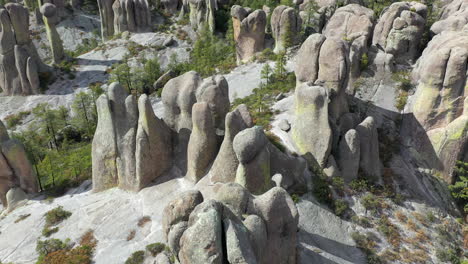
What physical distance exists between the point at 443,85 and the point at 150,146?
25.8 meters

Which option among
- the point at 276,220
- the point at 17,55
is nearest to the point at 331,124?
the point at 276,220

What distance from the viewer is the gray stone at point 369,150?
95.0ft

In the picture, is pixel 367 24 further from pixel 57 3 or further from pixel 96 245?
pixel 57 3

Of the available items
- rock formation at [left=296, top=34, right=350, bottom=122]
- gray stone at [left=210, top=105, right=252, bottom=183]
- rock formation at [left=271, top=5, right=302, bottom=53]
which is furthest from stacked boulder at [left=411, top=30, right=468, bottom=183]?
rock formation at [left=271, top=5, right=302, bottom=53]

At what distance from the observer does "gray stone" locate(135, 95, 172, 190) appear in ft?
90.8

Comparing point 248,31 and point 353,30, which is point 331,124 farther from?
point 248,31

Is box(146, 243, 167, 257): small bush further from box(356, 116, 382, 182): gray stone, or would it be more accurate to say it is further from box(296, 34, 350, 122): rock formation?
box(356, 116, 382, 182): gray stone

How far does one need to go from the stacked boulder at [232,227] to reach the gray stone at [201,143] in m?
10.1

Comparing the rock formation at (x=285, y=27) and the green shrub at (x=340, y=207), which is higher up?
the rock formation at (x=285, y=27)

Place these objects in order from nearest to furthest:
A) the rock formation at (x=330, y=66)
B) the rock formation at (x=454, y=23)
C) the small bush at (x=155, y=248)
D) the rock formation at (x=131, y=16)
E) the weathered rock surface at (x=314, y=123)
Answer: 1. the small bush at (x=155, y=248)
2. the weathered rock surface at (x=314, y=123)
3. the rock formation at (x=330, y=66)
4. the rock formation at (x=454, y=23)
5. the rock formation at (x=131, y=16)

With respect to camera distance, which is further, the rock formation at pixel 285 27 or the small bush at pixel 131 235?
the rock formation at pixel 285 27

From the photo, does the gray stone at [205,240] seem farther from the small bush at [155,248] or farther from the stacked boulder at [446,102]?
the stacked boulder at [446,102]

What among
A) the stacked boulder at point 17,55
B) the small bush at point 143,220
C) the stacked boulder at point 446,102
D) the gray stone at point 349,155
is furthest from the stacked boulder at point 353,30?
the stacked boulder at point 17,55

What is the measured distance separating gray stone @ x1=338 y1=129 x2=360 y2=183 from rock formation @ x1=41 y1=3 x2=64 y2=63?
5744 cm
